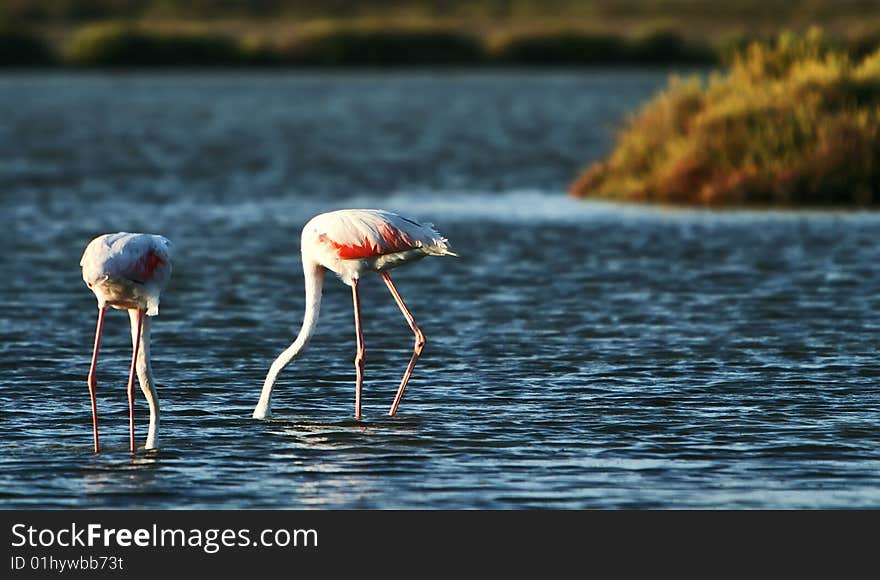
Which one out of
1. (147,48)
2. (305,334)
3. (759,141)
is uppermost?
(305,334)

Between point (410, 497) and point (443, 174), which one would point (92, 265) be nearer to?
point (410, 497)

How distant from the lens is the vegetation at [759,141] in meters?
24.9

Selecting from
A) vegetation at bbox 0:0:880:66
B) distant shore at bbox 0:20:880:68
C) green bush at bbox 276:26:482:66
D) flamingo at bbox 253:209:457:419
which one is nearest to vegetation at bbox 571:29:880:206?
flamingo at bbox 253:209:457:419

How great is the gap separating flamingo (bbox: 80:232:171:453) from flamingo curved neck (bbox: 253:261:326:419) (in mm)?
1134

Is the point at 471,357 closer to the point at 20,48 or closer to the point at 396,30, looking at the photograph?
the point at 20,48

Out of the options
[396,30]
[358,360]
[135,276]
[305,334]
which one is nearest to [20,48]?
[396,30]

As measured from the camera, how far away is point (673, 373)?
14203 mm

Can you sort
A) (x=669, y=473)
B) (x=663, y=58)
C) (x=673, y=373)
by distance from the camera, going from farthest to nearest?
(x=663, y=58), (x=673, y=373), (x=669, y=473)

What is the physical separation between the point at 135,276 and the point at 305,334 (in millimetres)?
1504

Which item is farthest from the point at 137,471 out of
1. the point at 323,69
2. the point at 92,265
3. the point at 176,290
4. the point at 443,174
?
the point at 323,69

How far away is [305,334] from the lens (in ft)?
40.2

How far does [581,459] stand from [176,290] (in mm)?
8079

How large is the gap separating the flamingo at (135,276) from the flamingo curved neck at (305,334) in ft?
3.72

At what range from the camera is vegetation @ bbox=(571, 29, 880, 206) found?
2492 cm
